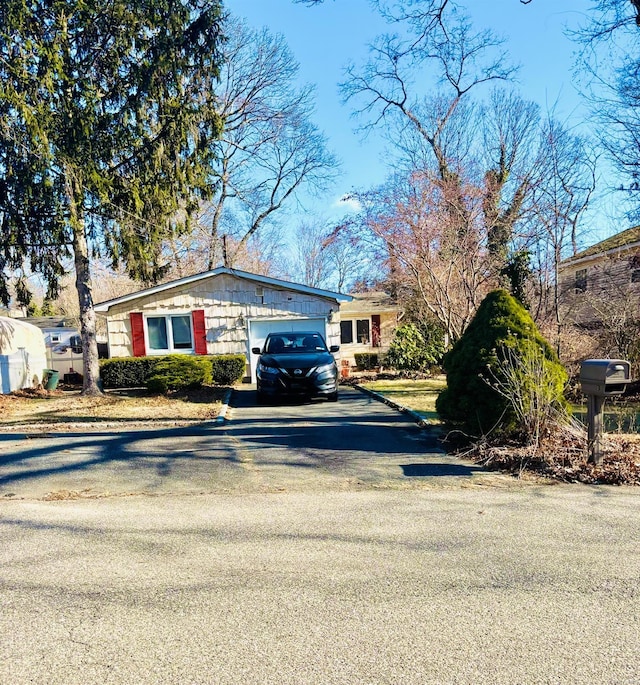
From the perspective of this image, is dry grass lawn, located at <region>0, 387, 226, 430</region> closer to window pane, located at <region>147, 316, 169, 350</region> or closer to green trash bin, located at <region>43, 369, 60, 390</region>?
green trash bin, located at <region>43, 369, 60, 390</region>

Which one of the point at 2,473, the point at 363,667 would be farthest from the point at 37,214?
the point at 363,667

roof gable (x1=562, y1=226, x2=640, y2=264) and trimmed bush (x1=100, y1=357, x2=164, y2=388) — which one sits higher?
roof gable (x1=562, y1=226, x2=640, y2=264)

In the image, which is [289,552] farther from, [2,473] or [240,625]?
[2,473]

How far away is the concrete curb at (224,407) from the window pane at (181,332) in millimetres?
3666

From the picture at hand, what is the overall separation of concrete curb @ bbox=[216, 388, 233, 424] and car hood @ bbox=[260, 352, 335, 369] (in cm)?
132

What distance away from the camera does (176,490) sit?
490 cm

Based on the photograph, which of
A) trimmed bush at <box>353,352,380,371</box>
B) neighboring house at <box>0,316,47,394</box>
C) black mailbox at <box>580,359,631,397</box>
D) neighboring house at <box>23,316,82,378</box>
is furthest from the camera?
trimmed bush at <box>353,352,380,371</box>

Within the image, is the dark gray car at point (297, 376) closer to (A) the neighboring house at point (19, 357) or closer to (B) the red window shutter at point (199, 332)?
(B) the red window shutter at point (199, 332)

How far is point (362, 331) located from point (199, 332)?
1184cm

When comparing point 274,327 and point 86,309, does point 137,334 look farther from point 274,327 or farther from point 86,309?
point 274,327

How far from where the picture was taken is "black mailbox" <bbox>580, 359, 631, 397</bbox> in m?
4.94

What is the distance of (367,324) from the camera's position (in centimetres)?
2612

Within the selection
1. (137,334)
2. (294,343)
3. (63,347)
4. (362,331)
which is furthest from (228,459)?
(362,331)

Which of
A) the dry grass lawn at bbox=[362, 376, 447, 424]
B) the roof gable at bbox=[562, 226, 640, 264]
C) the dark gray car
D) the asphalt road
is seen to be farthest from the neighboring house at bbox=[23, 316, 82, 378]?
the roof gable at bbox=[562, 226, 640, 264]
